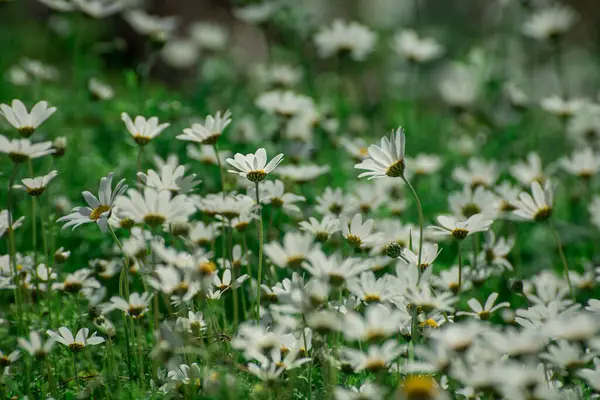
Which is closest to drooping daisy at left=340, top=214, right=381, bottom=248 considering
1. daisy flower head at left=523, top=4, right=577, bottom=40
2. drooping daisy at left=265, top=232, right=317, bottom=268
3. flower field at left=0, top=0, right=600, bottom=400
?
flower field at left=0, top=0, right=600, bottom=400

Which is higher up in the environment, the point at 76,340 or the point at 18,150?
the point at 18,150

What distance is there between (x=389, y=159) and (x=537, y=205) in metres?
0.48

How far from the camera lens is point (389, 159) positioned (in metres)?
1.81

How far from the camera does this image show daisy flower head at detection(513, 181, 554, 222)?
1968 millimetres

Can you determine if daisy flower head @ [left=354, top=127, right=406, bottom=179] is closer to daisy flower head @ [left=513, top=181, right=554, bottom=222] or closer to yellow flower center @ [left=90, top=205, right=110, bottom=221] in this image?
daisy flower head @ [left=513, top=181, right=554, bottom=222]

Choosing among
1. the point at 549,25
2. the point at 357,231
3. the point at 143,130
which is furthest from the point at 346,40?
the point at 357,231

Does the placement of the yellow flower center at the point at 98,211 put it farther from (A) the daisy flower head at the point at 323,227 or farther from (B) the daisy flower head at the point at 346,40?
(B) the daisy flower head at the point at 346,40

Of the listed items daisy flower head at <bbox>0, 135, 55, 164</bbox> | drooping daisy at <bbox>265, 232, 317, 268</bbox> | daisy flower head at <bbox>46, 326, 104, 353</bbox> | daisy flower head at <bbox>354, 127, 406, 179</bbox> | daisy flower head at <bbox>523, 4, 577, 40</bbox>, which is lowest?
daisy flower head at <bbox>46, 326, 104, 353</bbox>

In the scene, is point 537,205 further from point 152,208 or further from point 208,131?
point 152,208

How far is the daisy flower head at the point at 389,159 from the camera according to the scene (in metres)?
1.78

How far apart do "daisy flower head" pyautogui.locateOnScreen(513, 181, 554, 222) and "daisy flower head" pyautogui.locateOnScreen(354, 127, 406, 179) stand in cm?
41

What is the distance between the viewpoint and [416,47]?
3799 millimetres

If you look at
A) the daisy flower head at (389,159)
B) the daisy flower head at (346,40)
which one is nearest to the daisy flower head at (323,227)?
the daisy flower head at (389,159)

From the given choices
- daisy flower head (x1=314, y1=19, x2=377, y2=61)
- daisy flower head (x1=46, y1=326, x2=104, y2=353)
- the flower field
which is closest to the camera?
the flower field
